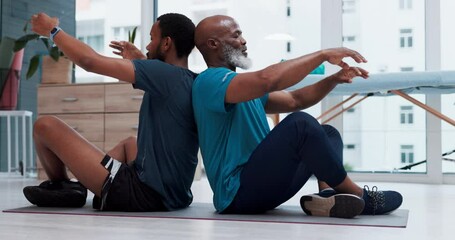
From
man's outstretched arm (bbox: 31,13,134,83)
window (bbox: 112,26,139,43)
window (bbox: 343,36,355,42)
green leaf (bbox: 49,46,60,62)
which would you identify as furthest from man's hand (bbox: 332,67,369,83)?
window (bbox: 112,26,139,43)

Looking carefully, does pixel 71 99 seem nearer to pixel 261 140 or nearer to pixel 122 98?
pixel 122 98

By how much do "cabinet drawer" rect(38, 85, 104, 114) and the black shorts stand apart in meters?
2.53

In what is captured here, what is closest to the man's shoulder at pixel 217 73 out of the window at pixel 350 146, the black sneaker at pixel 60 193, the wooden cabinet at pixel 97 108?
the black sneaker at pixel 60 193

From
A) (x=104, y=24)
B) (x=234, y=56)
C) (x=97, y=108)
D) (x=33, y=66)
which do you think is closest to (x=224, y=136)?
(x=234, y=56)

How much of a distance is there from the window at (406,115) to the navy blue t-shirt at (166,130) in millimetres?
2855

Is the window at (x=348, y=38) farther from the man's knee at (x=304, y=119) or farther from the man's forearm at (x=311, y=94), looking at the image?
the man's knee at (x=304, y=119)

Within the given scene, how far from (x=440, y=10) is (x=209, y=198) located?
2.56m

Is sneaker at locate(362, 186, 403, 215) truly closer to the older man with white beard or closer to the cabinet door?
the older man with white beard

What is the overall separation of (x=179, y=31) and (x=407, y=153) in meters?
2.93

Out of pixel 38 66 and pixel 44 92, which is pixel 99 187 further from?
pixel 38 66

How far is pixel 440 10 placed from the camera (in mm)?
4570

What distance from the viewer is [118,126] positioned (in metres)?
4.62

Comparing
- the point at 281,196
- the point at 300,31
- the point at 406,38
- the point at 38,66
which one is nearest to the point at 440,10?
the point at 406,38

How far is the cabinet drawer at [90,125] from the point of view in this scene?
4.68m
